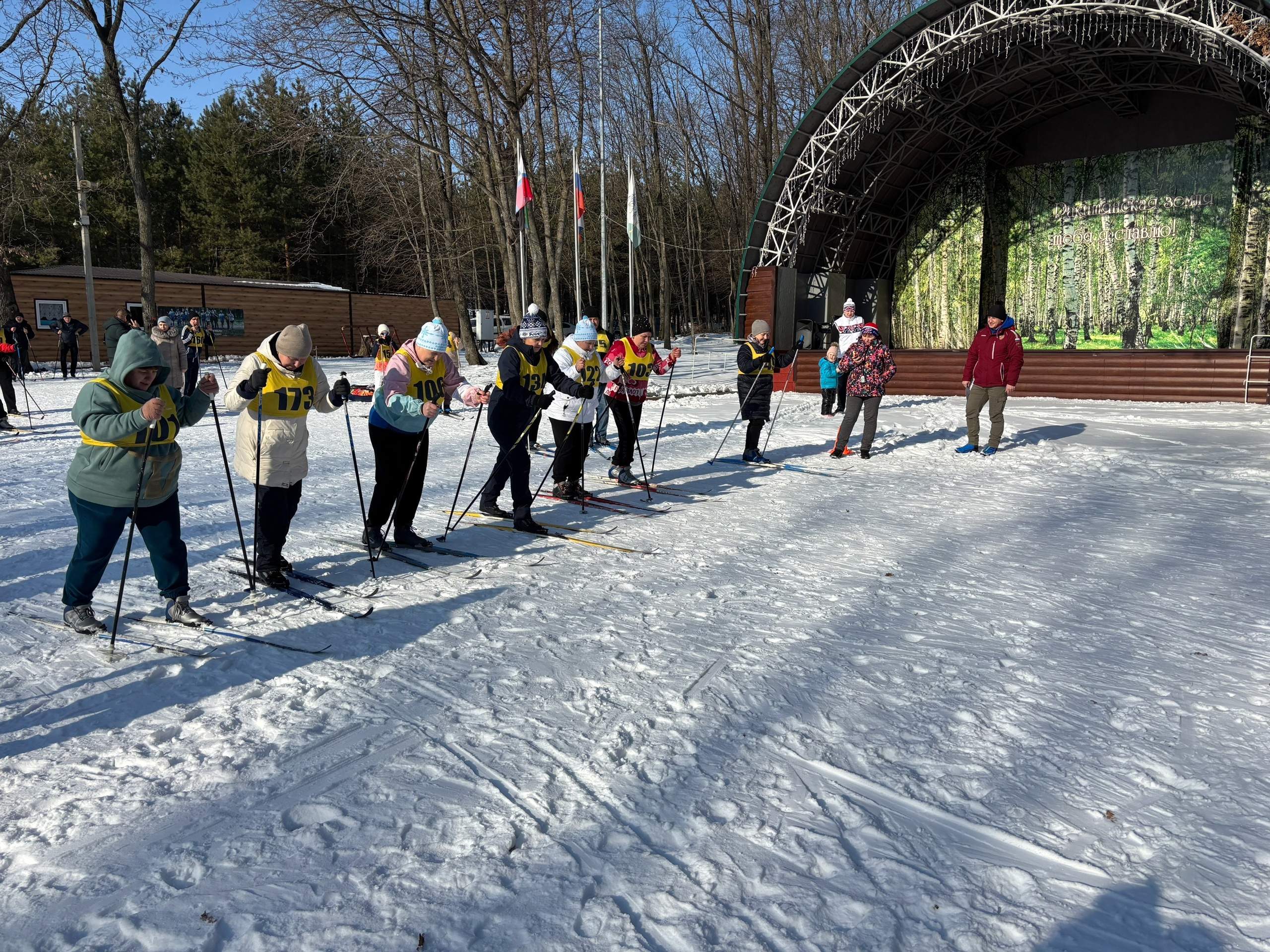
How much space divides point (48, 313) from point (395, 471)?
2682 centimetres

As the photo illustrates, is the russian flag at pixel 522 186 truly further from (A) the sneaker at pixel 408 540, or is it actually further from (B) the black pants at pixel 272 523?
(B) the black pants at pixel 272 523

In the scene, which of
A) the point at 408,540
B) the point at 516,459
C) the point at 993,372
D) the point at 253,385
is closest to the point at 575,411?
the point at 516,459

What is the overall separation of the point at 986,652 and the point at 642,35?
33728 millimetres

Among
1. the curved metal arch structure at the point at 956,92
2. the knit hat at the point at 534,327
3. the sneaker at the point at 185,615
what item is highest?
the curved metal arch structure at the point at 956,92

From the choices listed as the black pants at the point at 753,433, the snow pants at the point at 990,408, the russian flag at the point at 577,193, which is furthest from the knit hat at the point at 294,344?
the russian flag at the point at 577,193

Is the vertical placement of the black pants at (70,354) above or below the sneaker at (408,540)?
above

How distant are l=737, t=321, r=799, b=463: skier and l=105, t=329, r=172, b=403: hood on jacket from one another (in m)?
6.64

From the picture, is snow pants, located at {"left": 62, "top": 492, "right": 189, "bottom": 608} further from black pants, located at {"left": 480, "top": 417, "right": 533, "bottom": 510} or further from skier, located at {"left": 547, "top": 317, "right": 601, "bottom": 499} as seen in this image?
skier, located at {"left": 547, "top": 317, "right": 601, "bottom": 499}

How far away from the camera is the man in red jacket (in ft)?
34.9

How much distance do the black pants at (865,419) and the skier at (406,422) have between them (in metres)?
5.79

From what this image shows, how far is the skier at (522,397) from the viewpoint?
22.2 feet

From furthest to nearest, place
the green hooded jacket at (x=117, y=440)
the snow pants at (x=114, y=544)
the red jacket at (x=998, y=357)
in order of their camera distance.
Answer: the red jacket at (x=998, y=357)
the snow pants at (x=114, y=544)
the green hooded jacket at (x=117, y=440)

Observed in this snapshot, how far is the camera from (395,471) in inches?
238

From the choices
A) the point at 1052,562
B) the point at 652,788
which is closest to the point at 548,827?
the point at 652,788
